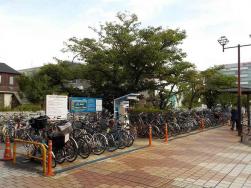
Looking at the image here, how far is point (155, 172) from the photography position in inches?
264

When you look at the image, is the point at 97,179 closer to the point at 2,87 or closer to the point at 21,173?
the point at 21,173

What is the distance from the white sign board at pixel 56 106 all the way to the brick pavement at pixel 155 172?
8.17ft

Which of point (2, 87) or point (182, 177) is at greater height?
point (2, 87)

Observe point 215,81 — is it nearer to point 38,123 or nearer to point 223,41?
point 223,41

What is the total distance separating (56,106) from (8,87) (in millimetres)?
31649

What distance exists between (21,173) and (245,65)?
7924 cm

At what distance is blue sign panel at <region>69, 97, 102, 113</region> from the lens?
36.9 ft

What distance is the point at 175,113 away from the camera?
1495 centimetres

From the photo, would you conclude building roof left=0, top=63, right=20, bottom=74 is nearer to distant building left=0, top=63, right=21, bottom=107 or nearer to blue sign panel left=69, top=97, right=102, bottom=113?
distant building left=0, top=63, right=21, bottom=107

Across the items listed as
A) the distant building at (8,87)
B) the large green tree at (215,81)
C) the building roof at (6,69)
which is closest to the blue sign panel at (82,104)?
the large green tree at (215,81)

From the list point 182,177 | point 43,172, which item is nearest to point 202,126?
point 182,177

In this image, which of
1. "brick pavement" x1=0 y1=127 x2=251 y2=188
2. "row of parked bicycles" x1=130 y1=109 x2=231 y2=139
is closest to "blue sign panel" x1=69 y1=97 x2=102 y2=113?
"row of parked bicycles" x1=130 y1=109 x2=231 y2=139

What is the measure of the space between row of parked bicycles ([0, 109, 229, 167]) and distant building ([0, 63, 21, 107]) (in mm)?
27245

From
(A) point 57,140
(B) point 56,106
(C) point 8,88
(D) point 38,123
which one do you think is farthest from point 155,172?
(C) point 8,88
